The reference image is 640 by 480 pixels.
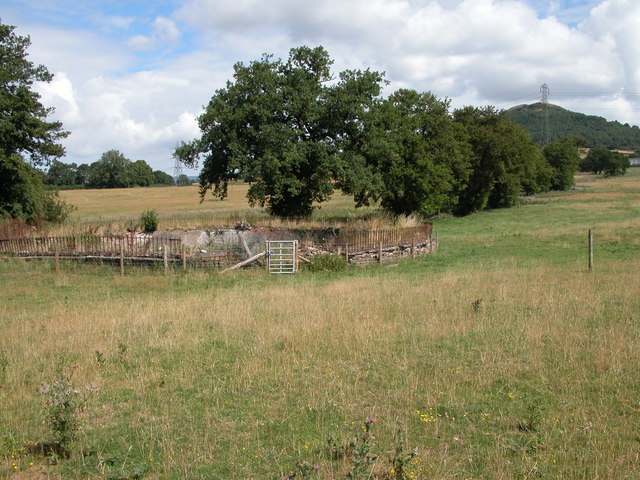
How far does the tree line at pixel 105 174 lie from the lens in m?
126

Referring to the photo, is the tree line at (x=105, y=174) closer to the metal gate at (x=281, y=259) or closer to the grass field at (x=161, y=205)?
the grass field at (x=161, y=205)

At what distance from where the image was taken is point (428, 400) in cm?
629

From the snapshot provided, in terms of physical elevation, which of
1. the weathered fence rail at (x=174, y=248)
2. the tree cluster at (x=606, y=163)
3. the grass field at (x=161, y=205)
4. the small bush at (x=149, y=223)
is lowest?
the weathered fence rail at (x=174, y=248)

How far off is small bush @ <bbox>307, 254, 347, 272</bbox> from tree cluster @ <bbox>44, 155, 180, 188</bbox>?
113m

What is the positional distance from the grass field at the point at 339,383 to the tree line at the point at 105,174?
12075 centimetres

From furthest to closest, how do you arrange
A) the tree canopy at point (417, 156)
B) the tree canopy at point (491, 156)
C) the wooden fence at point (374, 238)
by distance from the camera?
the tree canopy at point (491, 156), the tree canopy at point (417, 156), the wooden fence at point (374, 238)

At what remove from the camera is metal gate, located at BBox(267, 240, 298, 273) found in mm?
22391

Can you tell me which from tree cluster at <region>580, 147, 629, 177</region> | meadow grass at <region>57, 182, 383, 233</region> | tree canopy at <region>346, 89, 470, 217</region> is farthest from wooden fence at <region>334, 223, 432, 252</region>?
tree cluster at <region>580, 147, 629, 177</region>

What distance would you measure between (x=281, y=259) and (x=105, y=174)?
382 feet

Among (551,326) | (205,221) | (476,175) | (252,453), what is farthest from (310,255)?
(476,175)

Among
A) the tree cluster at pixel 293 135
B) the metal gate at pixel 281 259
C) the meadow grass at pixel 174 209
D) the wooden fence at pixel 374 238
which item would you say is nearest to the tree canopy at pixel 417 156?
the meadow grass at pixel 174 209

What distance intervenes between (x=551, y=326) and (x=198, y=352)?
20.2 feet

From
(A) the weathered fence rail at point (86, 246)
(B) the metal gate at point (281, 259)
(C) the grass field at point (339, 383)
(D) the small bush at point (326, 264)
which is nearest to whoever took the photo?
(C) the grass field at point (339, 383)

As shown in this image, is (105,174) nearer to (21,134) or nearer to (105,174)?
(105,174)
